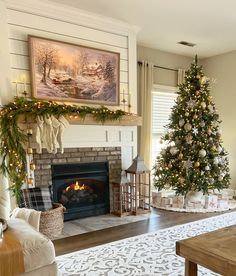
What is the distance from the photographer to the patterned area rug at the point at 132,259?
2.45 meters

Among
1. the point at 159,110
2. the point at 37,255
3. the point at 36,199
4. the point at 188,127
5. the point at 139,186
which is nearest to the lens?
the point at 37,255

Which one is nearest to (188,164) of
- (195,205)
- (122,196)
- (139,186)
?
(195,205)

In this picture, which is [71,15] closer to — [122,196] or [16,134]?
[16,134]

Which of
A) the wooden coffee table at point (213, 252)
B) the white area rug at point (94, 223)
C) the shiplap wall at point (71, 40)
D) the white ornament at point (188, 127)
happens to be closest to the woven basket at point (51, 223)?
the white area rug at point (94, 223)

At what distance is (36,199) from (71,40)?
2194 mm

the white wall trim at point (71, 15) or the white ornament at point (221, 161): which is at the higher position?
the white wall trim at point (71, 15)

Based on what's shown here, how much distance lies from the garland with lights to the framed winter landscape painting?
317 mm

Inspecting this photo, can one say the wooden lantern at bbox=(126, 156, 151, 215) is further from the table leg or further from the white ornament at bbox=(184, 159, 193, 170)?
the table leg

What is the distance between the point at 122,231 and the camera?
3500mm

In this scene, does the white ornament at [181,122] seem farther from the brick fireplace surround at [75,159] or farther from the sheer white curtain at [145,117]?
the brick fireplace surround at [75,159]

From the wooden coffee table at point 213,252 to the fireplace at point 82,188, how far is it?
233cm

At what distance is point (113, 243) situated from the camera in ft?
10.1

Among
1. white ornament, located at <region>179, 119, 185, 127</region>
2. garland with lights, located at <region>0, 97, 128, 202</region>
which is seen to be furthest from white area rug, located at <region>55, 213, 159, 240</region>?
white ornament, located at <region>179, 119, 185, 127</region>

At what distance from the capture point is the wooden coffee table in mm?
1629
